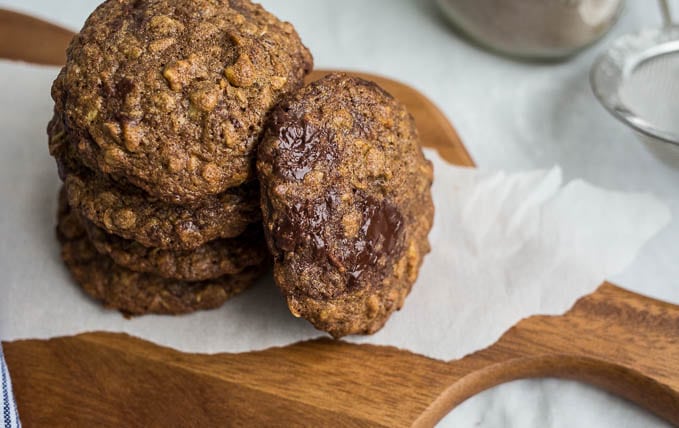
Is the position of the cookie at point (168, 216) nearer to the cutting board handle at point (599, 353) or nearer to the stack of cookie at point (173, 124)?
the stack of cookie at point (173, 124)

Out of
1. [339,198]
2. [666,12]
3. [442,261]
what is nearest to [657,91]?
[666,12]

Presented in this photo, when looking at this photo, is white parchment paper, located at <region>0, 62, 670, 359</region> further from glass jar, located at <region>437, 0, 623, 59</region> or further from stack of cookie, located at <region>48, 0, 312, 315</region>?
glass jar, located at <region>437, 0, 623, 59</region>

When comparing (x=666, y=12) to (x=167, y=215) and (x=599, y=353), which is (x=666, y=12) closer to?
(x=599, y=353)

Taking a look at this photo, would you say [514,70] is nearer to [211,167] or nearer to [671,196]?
[671,196]

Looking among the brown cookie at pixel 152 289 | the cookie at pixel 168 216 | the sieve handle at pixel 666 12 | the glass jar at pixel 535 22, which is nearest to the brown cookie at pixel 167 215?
the cookie at pixel 168 216

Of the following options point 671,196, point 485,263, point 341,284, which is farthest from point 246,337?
point 671,196

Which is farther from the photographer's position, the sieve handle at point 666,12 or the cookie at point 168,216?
the sieve handle at point 666,12
